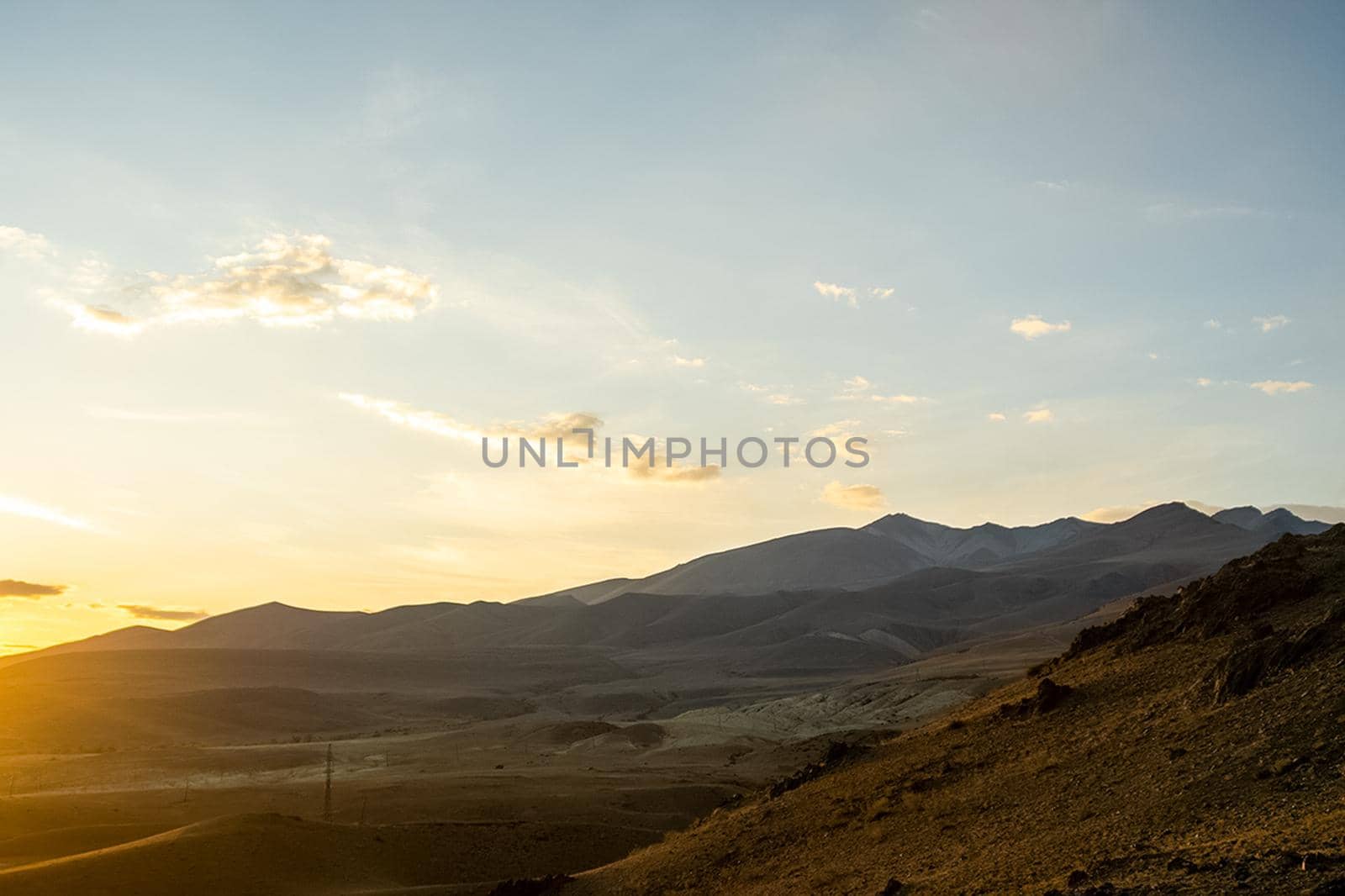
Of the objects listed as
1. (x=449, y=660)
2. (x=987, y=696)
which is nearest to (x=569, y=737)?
(x=987, y=696)

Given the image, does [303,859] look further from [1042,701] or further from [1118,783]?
[1118,783]

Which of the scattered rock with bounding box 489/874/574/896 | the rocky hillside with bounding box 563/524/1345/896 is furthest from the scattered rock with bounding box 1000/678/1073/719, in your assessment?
the scattered rock with bounding box 489/874/574/896

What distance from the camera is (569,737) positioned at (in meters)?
76.8

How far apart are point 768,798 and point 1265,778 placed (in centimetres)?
1363

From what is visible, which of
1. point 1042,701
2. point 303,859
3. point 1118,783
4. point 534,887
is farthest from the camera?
point 303,859

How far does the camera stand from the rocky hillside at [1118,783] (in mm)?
13211

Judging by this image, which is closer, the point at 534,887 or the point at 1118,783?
the point at 1118,783

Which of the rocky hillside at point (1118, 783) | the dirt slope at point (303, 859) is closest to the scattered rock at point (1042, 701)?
the rocky hillside at point (1118, 783)

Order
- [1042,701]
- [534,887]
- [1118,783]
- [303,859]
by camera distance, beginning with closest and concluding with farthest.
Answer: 1. [1118,783]
2. [1042,701]
3. [534,887]
4. [303,859]

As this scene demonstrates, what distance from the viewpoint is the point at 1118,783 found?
17.2 meters

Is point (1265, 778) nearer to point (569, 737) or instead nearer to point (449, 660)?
point (569, 737)

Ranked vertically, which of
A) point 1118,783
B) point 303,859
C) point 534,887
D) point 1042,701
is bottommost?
point 303,859

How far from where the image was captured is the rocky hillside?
1321cm

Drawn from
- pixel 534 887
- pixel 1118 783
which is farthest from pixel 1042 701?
pixel 534 887
